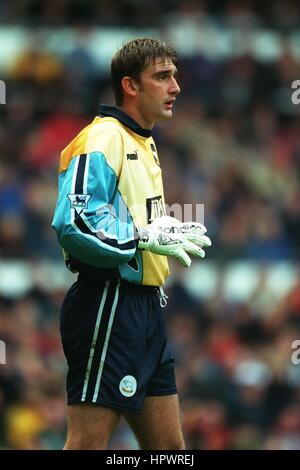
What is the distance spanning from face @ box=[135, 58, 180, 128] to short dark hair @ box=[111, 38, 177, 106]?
0.09ft

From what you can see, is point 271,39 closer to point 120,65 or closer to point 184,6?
point 184,6

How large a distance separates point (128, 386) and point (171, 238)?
26.0 inches

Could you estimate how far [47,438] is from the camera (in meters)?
9.55

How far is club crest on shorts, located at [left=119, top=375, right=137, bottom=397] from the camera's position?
5.08 meters

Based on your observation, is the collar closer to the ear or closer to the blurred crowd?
the ear

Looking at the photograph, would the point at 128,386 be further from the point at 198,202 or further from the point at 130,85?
the point at 198,202

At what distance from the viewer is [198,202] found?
38.0 feet

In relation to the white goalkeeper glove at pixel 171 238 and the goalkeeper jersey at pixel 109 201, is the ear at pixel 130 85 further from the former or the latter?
the white goalkeeper glove at pixel 171 238

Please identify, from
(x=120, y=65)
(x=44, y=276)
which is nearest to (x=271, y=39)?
(x=44, y=276)

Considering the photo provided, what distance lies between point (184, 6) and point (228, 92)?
133 centimetres

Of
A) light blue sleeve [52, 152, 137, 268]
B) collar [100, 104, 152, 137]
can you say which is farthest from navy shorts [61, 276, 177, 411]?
collar [100, 104, 152, 137]

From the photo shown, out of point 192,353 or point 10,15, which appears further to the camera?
point 10,15

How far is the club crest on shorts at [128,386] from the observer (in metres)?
5.08

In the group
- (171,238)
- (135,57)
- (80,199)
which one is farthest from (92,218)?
(135,57)
